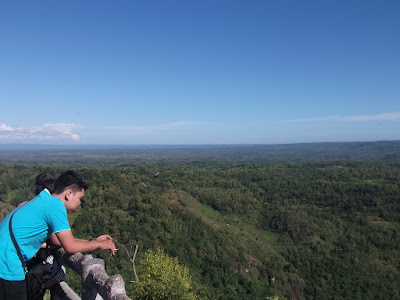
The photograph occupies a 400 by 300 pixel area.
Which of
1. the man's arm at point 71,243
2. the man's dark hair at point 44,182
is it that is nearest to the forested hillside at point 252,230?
the man's dark hair at point 44,182

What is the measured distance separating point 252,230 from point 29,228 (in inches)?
2549

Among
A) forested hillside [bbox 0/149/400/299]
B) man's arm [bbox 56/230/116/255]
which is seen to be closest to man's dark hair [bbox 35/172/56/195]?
man's arm [bbox 56/230/116/255]

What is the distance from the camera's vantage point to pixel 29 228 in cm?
291

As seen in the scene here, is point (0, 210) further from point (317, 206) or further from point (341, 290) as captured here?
point (317, 206)

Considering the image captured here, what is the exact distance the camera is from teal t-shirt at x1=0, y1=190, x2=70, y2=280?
9.35ft

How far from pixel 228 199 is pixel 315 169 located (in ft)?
221

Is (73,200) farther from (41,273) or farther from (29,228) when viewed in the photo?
(41,273)

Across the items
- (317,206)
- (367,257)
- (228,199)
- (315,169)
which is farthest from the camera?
(315,169)

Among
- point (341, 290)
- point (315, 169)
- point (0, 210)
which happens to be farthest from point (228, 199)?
point (315, 169)

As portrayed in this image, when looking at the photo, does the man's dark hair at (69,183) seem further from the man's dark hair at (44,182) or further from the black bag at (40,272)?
the man's dark hair at (44,182)

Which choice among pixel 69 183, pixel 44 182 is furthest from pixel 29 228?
pixel 44 182

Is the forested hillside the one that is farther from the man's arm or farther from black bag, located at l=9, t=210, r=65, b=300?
the man's arm

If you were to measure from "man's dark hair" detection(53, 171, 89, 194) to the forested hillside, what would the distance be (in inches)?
1129

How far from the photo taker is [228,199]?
7350 cm
